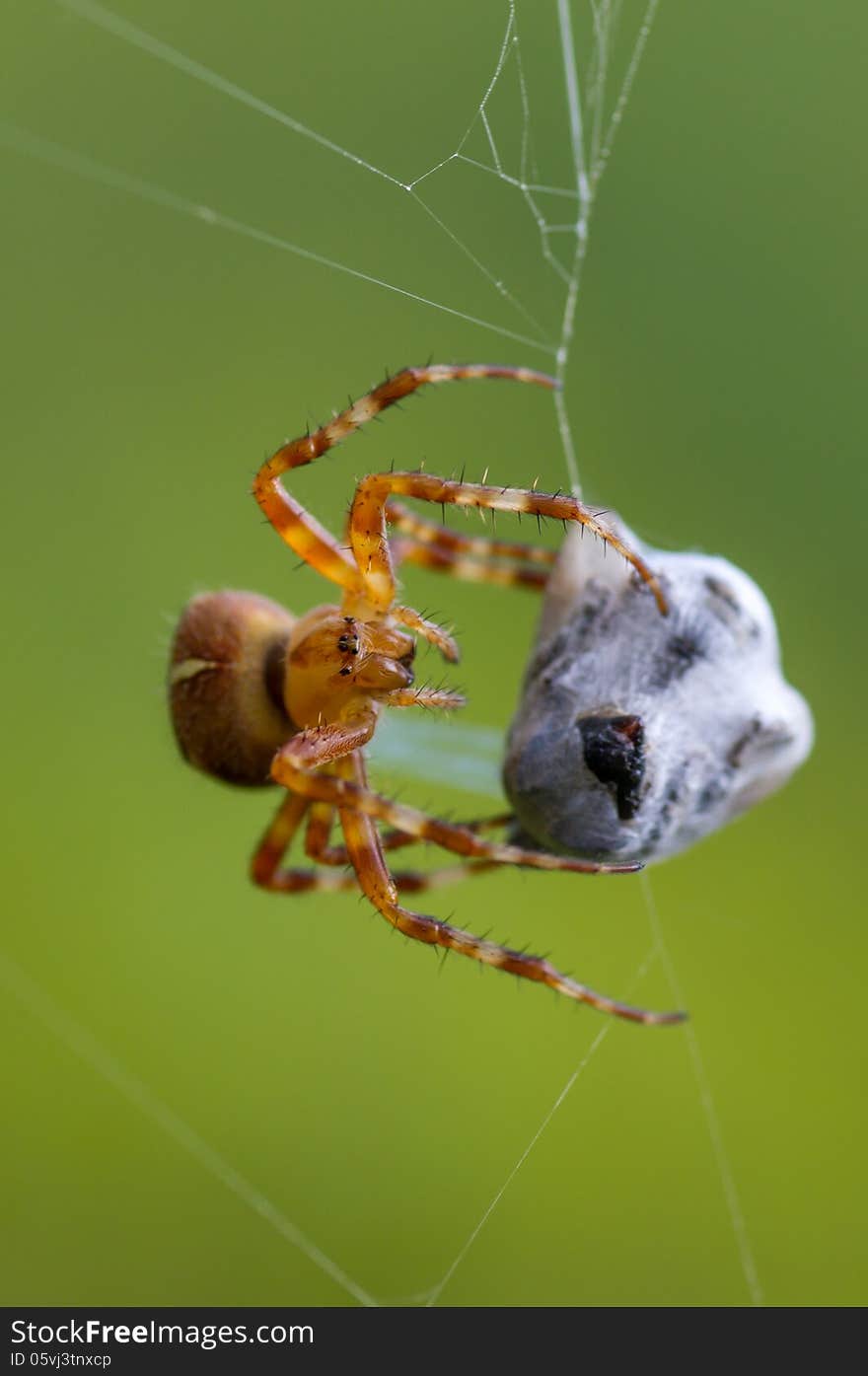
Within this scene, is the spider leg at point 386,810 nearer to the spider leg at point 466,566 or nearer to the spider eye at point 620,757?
the spider eye at point 620,757

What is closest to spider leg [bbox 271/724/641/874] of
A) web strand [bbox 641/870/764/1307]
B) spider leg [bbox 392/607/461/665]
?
spider leg [bbox 392/607/461/665]

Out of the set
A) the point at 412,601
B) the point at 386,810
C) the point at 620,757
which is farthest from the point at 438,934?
the point at 412,601

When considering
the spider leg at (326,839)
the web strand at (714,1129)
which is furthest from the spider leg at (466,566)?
the web strand at (714,1129)

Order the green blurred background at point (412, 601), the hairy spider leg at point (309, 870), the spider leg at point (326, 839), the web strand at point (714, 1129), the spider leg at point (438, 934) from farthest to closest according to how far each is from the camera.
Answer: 1. the green blurred background at point (412, 601)
2. the web strand at point (714, 1129)
3. the hairy spider leg at point (309, 870)
4. the spider leg at point (326, 839)
5. the spider leg at point (438, 934)

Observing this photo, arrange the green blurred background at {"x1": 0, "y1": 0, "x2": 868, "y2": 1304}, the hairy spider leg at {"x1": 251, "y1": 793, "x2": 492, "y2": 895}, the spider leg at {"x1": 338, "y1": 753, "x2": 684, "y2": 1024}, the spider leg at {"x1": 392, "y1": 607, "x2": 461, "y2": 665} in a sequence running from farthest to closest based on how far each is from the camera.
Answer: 1. the green blurred background at {"x1": 0, "y1": 0, "x2": 868, "y2": 1304}
2. the hairy spider leg at {"x1": 251, "y1": 793, "x2": 492, "y2": 895}
3. the spider leg at {"x1": 392, "y1": 607, "x2": 461, "y2": 665}
4. the spider leg at {"x1": 338, "y1": 753, "x2": 684, "y2": 1024}

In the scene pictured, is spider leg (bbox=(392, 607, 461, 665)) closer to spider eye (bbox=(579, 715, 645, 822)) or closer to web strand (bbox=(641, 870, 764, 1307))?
spider eye (bbox=(579, 715, 645, 822))

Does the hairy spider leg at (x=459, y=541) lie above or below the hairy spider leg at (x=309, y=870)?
above

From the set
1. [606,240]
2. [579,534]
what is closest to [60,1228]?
[579,534]
